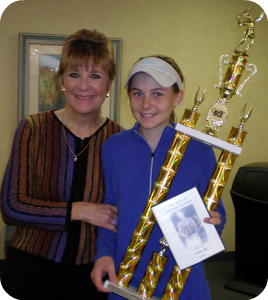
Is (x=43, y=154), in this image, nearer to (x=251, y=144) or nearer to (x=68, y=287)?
(x=68, y=287)

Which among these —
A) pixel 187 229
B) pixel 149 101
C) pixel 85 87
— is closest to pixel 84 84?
pixel 85 87

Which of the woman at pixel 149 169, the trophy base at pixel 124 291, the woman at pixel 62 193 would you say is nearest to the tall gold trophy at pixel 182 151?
the trophy base at pixel 124 291

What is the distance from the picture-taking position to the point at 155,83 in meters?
1.02

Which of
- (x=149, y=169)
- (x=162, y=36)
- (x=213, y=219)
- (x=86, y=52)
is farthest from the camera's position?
(x=162, y=36)

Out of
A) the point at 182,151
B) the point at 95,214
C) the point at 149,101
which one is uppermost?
the point at 149,101

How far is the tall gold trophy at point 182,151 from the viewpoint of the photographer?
83 cm

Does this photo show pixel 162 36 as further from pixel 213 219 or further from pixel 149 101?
pixel 213 219

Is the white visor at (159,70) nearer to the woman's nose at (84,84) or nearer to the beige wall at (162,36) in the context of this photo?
the woman's nose at (84,84)

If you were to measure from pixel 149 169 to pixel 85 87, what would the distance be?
1.48 feet

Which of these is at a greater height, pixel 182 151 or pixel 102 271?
pixel 182 151

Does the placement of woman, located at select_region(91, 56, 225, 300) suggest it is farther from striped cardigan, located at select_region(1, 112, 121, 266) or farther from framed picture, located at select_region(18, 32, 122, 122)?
framed picture, located at select_region(18, 32, 122, 122)

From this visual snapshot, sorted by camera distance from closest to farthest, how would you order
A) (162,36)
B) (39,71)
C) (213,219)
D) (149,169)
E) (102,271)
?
(213,219)
(102,271)
(149,169)
(39,71)
(162,36)

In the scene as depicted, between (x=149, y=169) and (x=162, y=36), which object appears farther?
(x=162, y=36)

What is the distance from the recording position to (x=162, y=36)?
2848 millimetres
